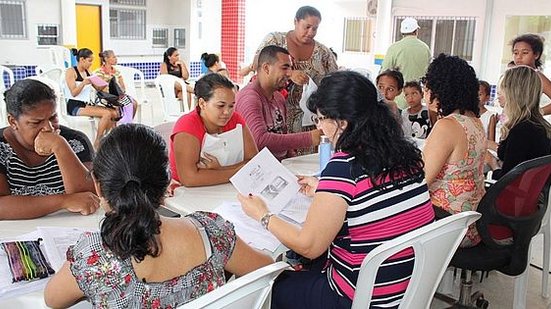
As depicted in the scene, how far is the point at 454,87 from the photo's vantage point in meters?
2.26

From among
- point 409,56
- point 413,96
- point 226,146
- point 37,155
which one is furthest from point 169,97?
point 37,155

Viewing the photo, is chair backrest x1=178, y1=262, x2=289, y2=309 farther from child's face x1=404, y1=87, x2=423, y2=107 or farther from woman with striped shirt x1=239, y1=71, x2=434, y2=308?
child's face x1=404, y1=87, x2=423, y2=107

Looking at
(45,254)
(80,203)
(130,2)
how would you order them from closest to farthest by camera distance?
(45,254)
(80,203)
(130,2)

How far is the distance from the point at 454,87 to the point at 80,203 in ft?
5.22

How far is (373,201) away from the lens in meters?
1.49

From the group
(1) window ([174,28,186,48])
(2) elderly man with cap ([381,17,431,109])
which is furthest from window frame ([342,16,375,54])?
(2) elderly man with cap ([381,17,431,109])

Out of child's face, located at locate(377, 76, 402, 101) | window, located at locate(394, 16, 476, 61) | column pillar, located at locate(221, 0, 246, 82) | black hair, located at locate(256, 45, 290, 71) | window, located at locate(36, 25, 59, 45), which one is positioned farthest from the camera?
column pillar, located at locate(221, 0, 246, 82)

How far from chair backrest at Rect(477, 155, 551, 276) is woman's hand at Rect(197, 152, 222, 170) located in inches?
44.7

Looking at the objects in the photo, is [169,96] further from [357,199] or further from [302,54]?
[357,199]

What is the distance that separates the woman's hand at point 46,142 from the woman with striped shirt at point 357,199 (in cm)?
90

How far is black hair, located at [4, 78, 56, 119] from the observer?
1.95m

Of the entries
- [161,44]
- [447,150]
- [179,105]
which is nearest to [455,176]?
[447,150]

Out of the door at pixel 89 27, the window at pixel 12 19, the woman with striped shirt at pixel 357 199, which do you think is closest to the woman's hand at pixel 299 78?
the woman with striped shirt at pixel 357 199

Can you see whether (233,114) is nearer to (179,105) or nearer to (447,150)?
(447,150)
